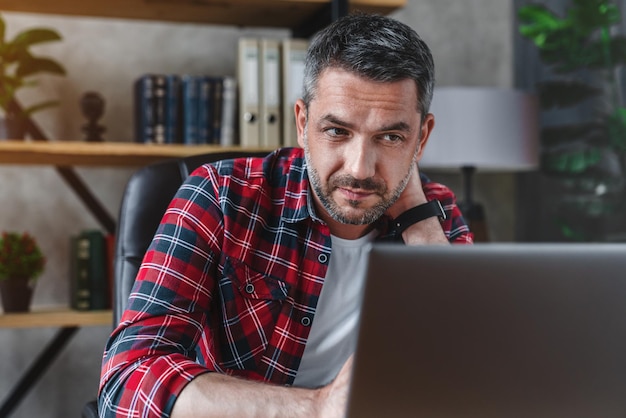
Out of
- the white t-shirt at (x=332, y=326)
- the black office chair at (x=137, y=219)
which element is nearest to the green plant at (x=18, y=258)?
the black office chair at (x=137, y=219)

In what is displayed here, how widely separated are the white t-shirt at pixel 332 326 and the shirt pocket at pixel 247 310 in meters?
0.07

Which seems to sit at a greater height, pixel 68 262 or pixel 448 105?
pixel 448 105

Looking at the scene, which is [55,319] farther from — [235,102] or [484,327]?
[484,327]

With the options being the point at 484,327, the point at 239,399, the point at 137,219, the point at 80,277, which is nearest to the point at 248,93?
the point at 80,277

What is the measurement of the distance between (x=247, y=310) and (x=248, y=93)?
3.84 ft

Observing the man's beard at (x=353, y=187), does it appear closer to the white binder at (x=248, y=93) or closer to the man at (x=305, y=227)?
the man at (x=305, y=227)

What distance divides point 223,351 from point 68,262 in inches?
54.1

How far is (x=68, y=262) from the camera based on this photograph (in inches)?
93.9

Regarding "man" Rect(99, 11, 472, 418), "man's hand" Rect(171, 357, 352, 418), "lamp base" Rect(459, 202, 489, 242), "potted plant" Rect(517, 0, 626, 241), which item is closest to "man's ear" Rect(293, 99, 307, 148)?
"man" Rect(99, 11, 472, 418)

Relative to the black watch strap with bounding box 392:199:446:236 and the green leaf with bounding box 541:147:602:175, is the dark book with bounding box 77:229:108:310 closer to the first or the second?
the black watch strap with bounding box 392:199:446:236

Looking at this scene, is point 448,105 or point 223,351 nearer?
point 223,351

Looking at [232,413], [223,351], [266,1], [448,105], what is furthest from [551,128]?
[232,413]

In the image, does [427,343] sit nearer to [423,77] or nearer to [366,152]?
[366,152]

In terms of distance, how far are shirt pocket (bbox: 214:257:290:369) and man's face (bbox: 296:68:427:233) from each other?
0.49 feet
